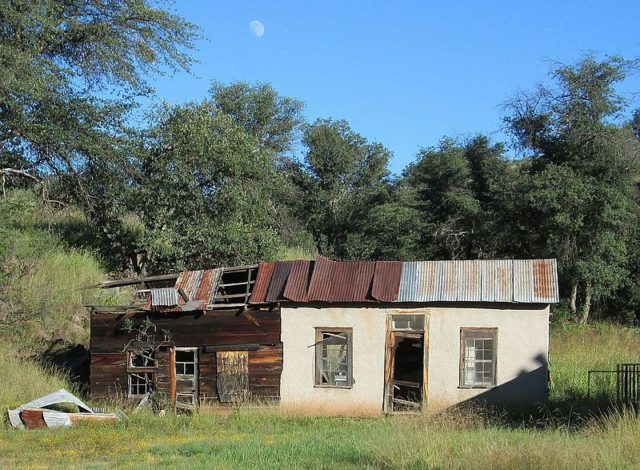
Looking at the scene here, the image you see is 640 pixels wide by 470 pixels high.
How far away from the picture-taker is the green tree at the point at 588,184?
97.3ft

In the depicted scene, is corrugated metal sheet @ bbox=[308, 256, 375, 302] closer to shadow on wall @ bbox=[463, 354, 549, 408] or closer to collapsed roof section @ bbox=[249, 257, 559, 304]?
collapsed roof section @ bbox=[249, 257, 559, 304]

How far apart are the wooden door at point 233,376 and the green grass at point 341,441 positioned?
0.44 m

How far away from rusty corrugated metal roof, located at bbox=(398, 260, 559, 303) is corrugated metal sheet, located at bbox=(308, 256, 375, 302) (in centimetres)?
91

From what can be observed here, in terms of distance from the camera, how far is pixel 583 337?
29672mm

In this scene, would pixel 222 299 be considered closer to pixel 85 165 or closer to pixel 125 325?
pixel 125 325

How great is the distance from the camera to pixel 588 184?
97.4ft

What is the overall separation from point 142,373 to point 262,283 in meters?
3.88

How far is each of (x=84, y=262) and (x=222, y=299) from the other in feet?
30.7

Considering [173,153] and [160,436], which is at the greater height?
[173,153]

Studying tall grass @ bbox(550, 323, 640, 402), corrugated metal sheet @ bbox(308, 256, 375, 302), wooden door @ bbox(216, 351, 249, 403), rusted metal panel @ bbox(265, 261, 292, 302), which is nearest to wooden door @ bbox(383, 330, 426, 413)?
corrugated metal sheet @ bbox(308, 256, 375, 302)

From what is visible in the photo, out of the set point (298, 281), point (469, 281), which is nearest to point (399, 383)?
point (469, 281)

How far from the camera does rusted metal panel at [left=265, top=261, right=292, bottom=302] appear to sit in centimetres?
1978

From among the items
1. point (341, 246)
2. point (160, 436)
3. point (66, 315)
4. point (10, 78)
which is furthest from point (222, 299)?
point (341, 246)

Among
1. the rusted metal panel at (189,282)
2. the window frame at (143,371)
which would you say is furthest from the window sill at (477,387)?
the window frame at (143,371)
